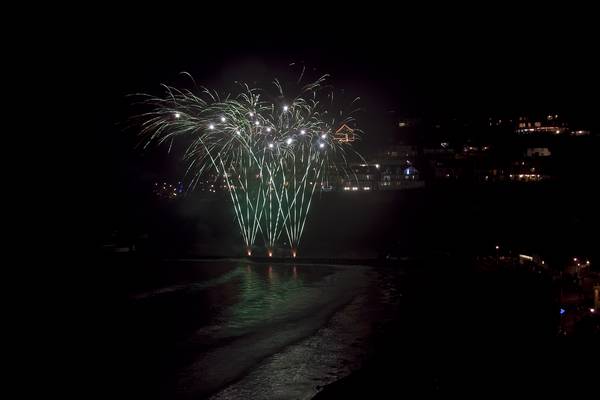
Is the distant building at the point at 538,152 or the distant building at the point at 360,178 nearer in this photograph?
the distant building at the point at 360,178

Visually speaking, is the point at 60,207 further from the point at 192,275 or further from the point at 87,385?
the point at 87,385

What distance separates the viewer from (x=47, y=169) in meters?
32.0

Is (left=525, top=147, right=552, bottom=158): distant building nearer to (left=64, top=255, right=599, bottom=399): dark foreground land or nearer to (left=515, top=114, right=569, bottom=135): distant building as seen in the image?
(left=515, top=114, right=569, bottom=135): distant building

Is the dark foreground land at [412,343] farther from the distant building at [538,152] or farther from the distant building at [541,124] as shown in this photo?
the distant building at [541,124]

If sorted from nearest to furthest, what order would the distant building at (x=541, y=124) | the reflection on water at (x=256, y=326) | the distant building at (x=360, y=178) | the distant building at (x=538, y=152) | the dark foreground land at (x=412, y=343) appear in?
the dark foreground land at (x=412, y=343), the reflection on water at (x=256, y=326), the distant building at (x=360, y=178), the distant building at (x=538, y=152), the distant building at (x=541, y=124)

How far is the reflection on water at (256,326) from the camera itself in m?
9.62

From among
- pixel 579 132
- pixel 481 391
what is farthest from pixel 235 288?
pixel 579 132

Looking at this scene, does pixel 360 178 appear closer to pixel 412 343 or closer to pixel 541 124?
pixel 412 343

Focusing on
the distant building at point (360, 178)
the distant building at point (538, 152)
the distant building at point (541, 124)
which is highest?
the distant building at point (541, 124)

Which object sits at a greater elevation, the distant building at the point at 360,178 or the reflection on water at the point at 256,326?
the distant building at the point at 360,178

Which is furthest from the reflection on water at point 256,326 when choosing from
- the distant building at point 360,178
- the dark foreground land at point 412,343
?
the distant building at point 360,178

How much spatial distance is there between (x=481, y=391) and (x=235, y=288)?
1063 centimetres

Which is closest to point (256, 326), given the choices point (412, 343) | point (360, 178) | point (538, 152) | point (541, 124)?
point (412, 343)

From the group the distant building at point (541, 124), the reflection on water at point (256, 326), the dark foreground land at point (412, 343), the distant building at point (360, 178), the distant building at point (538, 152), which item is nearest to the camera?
the dark foreground land at point (412, 343)
